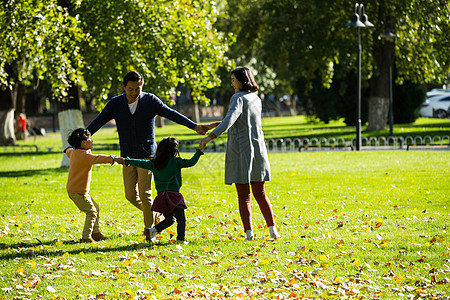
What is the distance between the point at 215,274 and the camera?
6102 millimetres

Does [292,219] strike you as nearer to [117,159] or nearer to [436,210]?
[436,210]

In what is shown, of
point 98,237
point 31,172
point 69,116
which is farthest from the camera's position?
point 69,116

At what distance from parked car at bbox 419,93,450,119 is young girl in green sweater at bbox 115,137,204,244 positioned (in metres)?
37.0

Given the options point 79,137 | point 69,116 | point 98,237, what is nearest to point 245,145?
point 79,137

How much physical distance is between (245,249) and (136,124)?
1.81 meters

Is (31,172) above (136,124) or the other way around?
the other way around

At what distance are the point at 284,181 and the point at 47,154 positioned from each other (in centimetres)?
1440

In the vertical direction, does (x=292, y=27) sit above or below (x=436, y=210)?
above

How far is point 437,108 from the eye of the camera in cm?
4203

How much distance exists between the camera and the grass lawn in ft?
18.6

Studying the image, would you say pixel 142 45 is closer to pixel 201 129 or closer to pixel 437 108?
pixel 201 129

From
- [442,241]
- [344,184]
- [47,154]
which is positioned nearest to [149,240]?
[442,241]

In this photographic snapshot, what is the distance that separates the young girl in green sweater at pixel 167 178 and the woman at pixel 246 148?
0.53 m

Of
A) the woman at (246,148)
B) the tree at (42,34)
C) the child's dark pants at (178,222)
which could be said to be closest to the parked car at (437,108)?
the tree at (42,34)
